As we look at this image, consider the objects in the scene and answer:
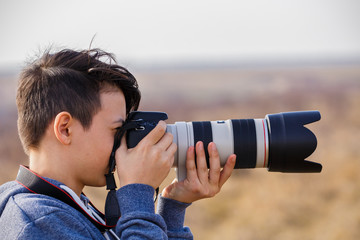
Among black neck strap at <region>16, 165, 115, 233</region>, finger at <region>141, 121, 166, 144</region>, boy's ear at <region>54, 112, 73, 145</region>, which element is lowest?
black neck strap at <region>16, 165, 115, 233</region>

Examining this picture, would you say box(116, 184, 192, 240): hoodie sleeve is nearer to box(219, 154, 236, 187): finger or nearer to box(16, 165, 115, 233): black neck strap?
box(16, 165, 115, 233): black neck strap

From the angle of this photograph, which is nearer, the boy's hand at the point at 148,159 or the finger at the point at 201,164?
the boy's hand at the point at 148,159

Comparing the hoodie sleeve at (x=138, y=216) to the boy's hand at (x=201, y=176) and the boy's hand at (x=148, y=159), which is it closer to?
the boy's hand at (x=148, y=159)

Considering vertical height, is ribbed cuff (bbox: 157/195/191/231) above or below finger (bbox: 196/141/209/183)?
below

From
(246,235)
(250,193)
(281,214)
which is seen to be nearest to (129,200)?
(246,235)

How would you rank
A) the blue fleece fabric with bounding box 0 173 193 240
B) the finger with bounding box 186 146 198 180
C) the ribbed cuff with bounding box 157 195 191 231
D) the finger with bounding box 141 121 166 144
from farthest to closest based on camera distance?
the ribbed cuff with bounding box 157 195 191 231
the finger with bounding box 186 146 198 180
the finger with bounding box 141 121 166 144
the blue fleece fabric with bounding box 0 173 193 240

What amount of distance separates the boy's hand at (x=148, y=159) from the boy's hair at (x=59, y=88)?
169 millimetres

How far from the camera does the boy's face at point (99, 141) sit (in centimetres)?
147

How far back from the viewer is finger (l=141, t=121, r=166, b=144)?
1.58m

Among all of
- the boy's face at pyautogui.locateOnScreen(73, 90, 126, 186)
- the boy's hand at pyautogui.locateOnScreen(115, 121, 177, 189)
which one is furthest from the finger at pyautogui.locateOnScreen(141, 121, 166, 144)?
the boy's face at pyautogui.locateOnScreen(73, 90, 126, 186)

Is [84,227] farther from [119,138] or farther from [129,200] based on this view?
[119,138]

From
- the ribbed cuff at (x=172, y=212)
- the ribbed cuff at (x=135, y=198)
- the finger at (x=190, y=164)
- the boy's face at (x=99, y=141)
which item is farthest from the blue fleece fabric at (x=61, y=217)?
the ribbed cuff at (x=172, y=212)

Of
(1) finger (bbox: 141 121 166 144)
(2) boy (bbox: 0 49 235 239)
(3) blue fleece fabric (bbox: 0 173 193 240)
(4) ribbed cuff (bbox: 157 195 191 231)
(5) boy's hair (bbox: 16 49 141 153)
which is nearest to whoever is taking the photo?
(3) blue fleece fabric (bbox: 0 173 193 240)

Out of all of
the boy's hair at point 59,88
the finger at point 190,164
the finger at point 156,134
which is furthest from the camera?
the finger at point 190,164
